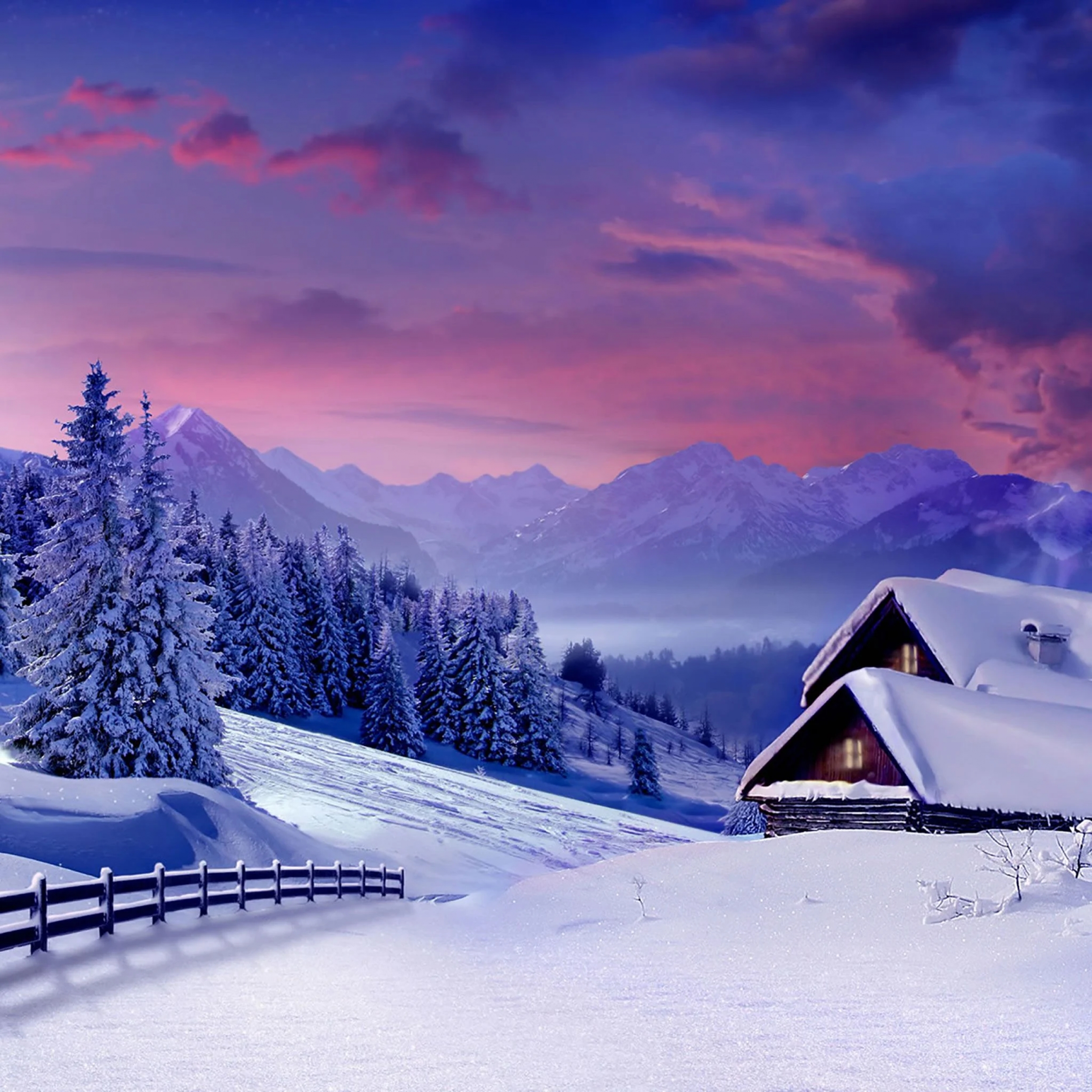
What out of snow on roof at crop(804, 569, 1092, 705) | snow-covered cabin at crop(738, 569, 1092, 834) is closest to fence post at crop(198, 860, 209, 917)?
snow-covered cabin at crop(738, 569, 1092, 834)

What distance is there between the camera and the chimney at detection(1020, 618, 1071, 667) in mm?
28953

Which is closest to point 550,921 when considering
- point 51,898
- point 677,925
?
point 677,925

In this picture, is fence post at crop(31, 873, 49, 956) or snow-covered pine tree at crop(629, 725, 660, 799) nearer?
fence post at crop(31, 873, 49, 956)

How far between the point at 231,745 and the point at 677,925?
136ft

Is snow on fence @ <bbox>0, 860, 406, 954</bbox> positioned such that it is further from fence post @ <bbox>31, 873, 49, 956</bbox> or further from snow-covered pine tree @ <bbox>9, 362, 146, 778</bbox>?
snow-covered pine tree @ <bbox>9, 362, 146, 778</bbox>

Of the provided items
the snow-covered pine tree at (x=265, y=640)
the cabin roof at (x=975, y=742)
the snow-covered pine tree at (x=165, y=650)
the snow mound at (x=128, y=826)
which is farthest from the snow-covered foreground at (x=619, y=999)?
the snow-covered pine tree at (x=265, y=640)

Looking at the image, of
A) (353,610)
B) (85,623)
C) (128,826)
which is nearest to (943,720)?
(128,826)

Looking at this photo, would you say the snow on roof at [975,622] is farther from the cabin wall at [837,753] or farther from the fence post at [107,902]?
the fence post at [107,902]

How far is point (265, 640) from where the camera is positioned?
3226 inches

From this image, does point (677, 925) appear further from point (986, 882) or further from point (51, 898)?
point (51, 898)

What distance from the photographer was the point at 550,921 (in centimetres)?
2053

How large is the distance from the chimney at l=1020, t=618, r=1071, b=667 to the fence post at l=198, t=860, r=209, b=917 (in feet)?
67.2

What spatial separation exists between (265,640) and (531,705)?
69.2ft

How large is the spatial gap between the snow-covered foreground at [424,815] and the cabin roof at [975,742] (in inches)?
727
